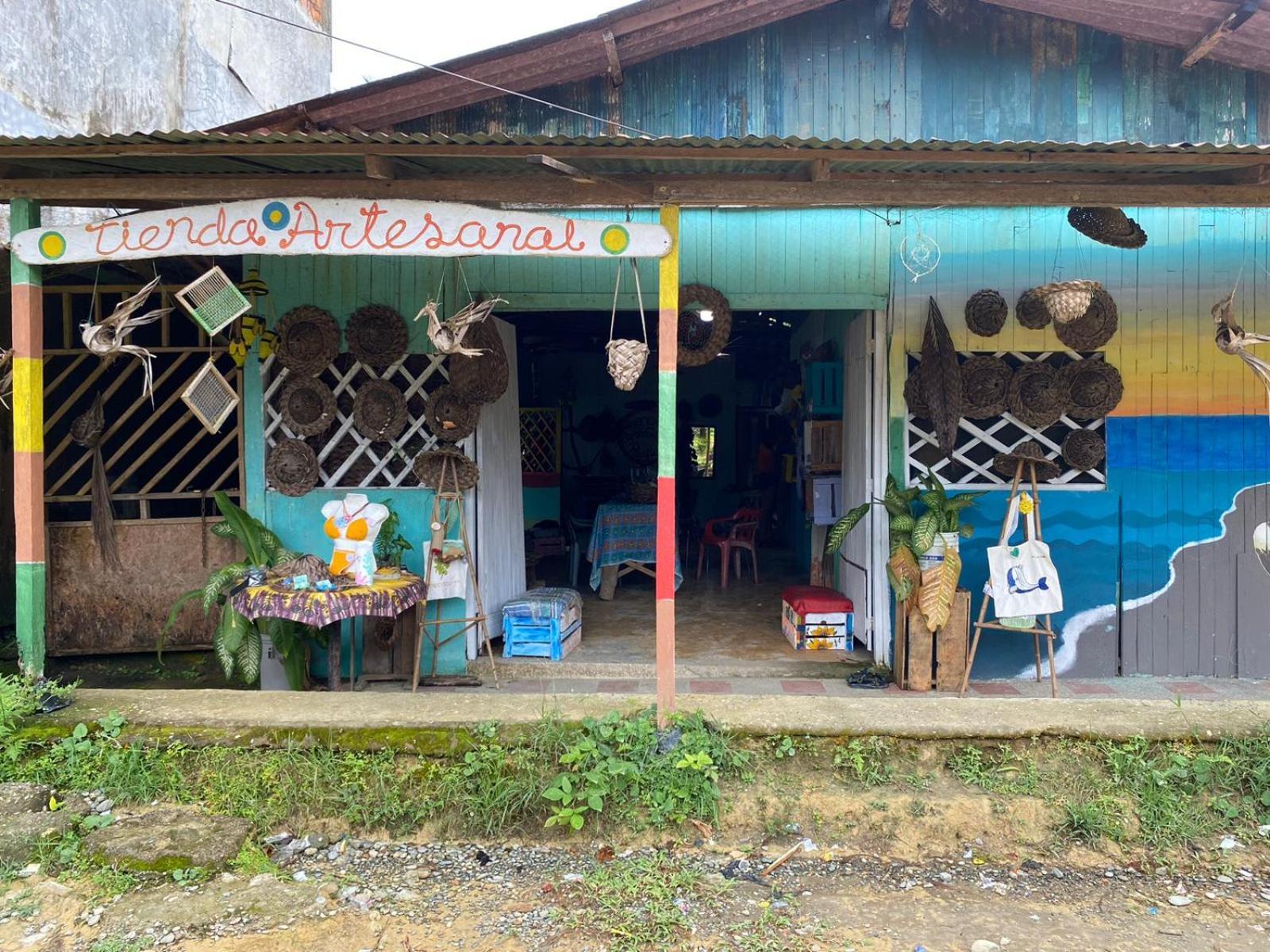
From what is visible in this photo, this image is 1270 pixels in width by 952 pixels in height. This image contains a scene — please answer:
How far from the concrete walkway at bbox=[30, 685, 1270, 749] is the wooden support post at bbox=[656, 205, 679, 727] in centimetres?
28

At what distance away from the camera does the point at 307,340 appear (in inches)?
214

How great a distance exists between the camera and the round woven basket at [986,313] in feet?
17.7

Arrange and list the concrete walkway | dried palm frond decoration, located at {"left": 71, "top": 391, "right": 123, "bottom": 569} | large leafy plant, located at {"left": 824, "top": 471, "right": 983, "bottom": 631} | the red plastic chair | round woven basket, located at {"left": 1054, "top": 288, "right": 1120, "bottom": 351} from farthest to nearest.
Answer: the red plastic chair, dried palm frond decoration, located at {"left": 71, "top": 391, "right": 123, "bottom": 569}, round woven basket, located at {"left": 1054, "top": 288, "right": 1120, "bottom": 351}, large leafy plant, located at {"left": 824, "top": 471, "right": 983, "bottom": 631}, the concrete walkway

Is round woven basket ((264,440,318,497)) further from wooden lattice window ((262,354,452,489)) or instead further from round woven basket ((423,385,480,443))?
round woven basket ((423,385,480,443))

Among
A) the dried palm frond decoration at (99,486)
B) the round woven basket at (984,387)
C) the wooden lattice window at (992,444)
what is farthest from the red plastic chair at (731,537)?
the dried palm frond decoration at (99,486)

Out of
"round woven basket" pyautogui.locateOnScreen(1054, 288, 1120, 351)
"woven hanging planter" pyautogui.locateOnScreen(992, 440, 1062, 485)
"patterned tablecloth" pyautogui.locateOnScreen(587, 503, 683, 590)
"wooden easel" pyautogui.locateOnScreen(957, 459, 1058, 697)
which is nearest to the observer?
"wooden easel" pyautogui.locateOnScreen(957, 459, 1058, 697)

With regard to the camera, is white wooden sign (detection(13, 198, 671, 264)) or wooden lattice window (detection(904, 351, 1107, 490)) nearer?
white wooden sign (detection(13, 198, 671, 264))

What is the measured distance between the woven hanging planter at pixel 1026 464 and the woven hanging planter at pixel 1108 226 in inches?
50.0

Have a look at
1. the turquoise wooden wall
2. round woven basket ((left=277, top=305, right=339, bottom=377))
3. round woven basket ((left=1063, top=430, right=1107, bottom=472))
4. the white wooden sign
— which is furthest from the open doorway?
the white wooden sign

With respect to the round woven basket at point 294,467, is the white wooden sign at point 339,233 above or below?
above

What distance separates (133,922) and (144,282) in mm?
4436

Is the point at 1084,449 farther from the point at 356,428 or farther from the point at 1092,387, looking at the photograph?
the point at 356,428

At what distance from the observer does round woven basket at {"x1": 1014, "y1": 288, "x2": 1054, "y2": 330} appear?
5371 millimetres

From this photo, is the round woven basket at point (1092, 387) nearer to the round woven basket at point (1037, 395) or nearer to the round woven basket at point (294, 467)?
the round woven basket at point (1037, 395)
